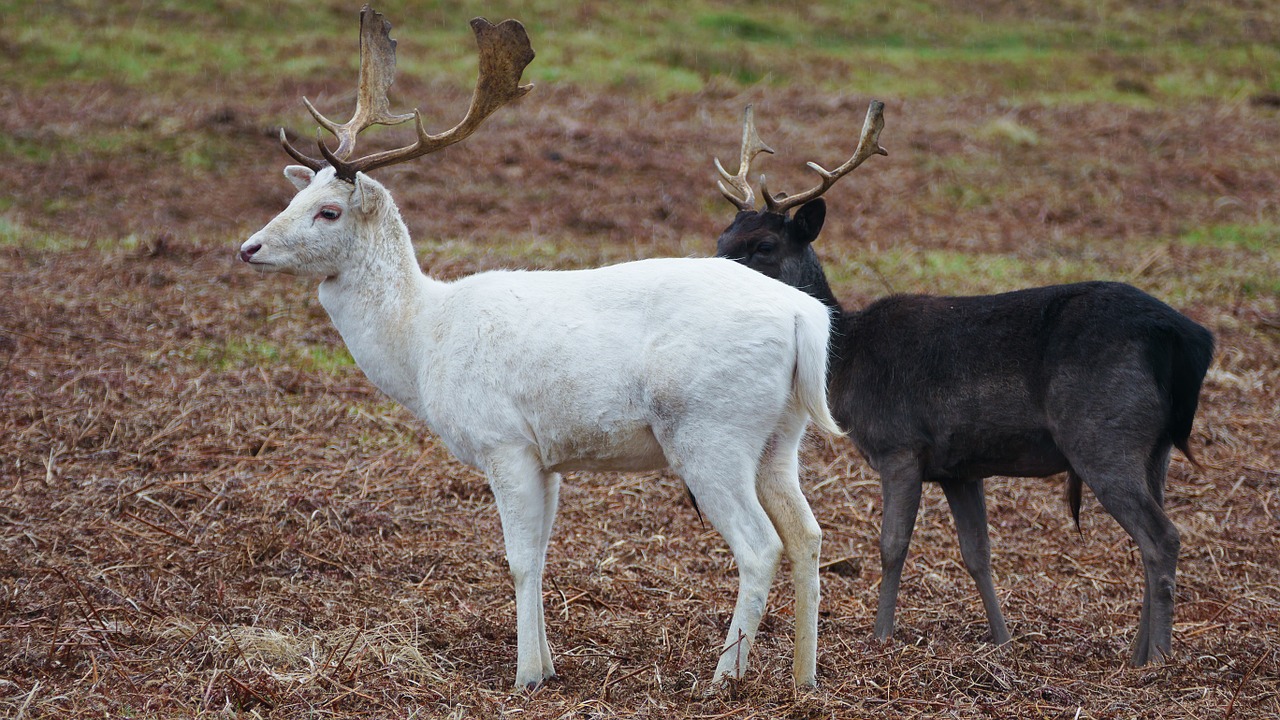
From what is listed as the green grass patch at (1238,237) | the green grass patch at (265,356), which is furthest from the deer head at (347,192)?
the green grass patch at (1238,237)

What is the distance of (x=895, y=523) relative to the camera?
589 cm

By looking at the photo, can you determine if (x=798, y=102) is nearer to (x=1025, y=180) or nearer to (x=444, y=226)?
(x=1025, y=180)

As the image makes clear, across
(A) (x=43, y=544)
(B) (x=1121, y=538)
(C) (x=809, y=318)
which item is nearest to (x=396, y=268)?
(C) (x=809, y=318)

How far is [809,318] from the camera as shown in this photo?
4.87 m

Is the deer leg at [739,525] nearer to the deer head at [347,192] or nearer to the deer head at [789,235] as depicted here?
the deer head at [347,192]

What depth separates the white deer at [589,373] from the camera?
479 centimetres

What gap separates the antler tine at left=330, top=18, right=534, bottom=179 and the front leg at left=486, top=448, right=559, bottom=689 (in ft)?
5.17

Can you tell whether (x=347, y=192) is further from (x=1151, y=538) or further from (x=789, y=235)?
(x=1151, y=538)

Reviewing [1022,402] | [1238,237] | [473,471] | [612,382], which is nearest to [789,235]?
[1022,402]

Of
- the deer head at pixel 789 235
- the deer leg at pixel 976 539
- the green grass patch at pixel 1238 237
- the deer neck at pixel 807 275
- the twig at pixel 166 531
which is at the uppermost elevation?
the deer head at pixel 789 235

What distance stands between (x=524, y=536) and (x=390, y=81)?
8.27 feet

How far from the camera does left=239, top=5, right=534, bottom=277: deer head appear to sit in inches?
210

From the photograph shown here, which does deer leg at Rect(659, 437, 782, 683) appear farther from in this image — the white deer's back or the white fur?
the white deer's back

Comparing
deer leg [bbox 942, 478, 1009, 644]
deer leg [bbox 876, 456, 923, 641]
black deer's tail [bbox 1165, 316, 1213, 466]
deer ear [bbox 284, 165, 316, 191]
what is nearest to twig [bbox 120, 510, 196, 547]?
deer ear [bbox 284, 165, 316, 191]
